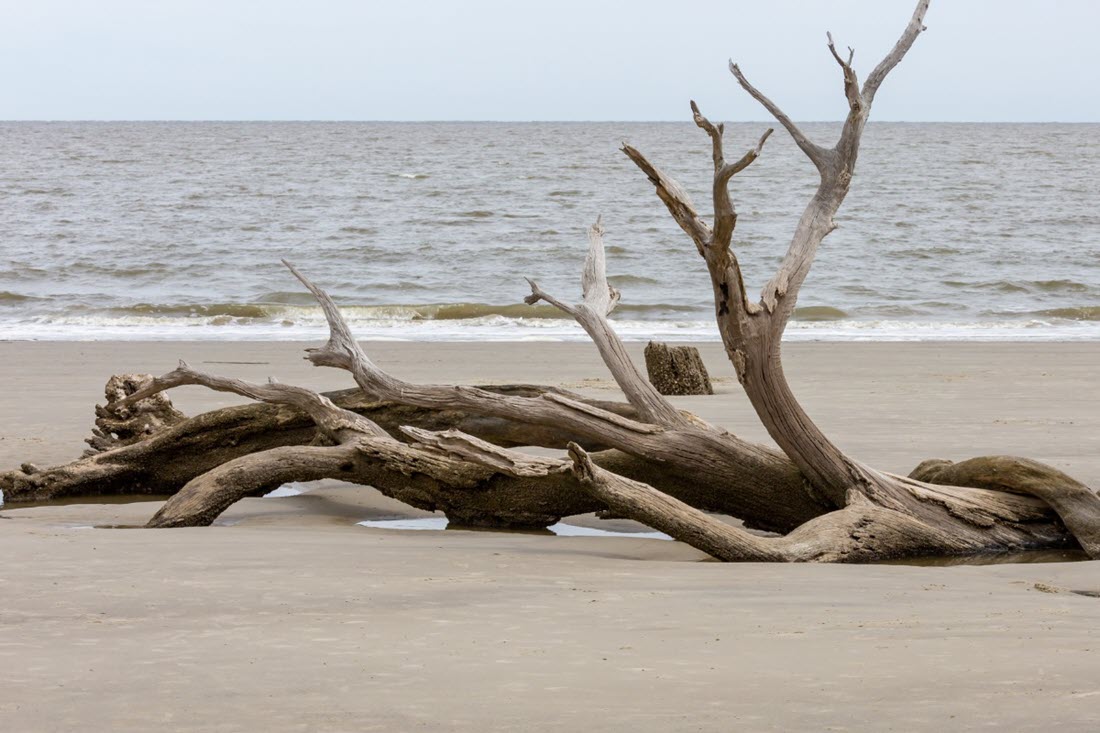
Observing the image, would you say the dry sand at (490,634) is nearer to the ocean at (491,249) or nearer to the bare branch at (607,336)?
the bare branch at (607,336)

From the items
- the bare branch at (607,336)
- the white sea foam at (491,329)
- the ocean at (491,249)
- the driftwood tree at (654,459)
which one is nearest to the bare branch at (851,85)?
the driftwood tree at (654,459)

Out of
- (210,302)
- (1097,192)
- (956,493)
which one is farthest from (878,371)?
(1097,192)

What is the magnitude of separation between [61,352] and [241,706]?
1306 cm

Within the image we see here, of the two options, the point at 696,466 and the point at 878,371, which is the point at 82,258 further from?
the point at 696,466

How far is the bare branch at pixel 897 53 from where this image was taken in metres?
4.98

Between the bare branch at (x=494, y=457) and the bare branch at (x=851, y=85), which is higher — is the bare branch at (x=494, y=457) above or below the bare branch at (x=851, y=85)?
below

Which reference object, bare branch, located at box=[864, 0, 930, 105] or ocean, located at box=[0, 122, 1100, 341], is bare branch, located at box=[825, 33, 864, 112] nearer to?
bare branch, located at box=[864, 0, 930, 105]

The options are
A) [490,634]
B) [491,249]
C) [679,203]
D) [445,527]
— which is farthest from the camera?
[491,249]

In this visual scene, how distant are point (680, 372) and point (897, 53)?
623 cm

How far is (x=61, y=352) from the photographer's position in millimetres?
14930

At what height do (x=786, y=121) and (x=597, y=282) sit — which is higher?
(x=786, y=121)

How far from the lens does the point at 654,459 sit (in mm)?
5852

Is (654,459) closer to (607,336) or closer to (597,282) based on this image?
(607,336)

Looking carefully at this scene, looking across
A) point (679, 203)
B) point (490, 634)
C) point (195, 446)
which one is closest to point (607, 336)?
point (679, 203)
